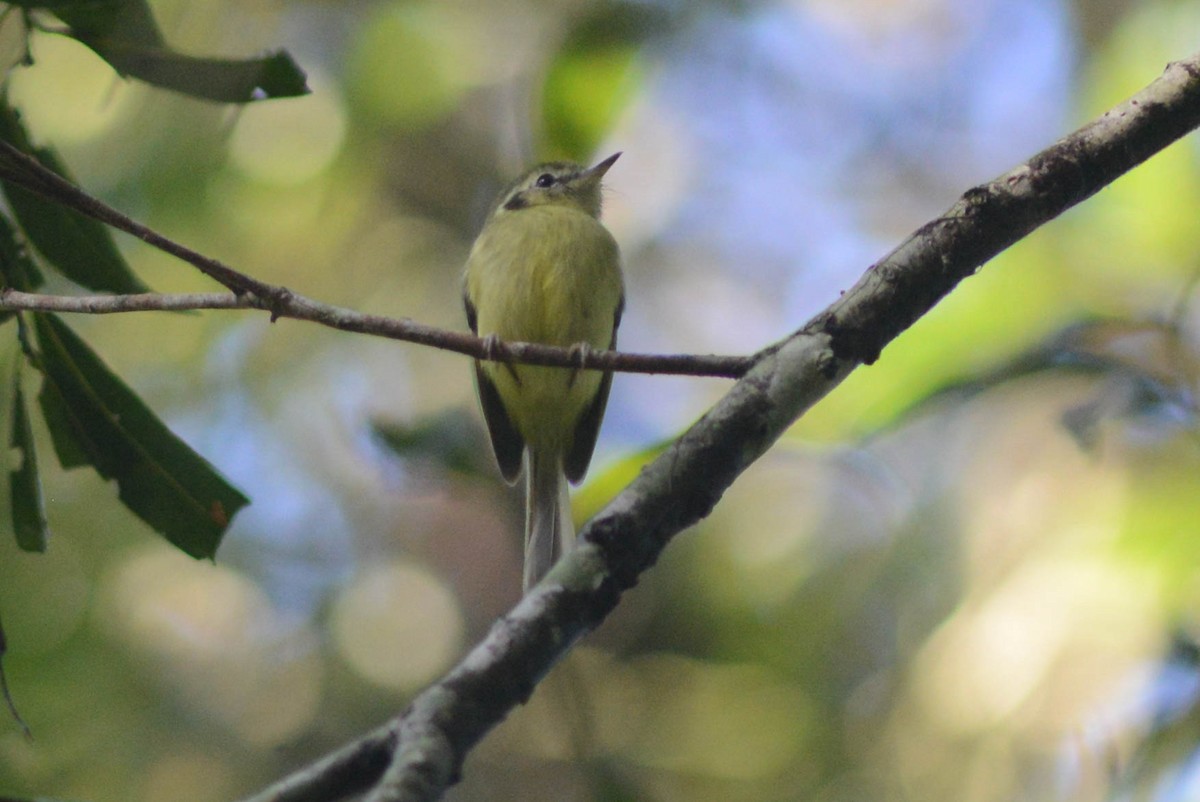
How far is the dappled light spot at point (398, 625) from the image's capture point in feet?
20.0

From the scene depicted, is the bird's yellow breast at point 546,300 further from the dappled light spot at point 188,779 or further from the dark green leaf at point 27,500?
the dappled light spot at point 188,779

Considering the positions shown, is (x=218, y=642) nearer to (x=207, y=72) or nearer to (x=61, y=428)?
(x=61, y=428)

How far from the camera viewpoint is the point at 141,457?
2.74 m

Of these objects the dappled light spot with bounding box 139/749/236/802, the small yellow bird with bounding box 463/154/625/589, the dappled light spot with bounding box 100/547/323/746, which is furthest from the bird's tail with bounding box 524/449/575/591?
the dappled light spot with bounding box 139/749/236/802

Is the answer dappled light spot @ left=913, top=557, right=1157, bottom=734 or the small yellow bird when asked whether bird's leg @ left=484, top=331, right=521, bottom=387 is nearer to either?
the small yellow bird

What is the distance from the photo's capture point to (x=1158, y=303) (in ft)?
14.1

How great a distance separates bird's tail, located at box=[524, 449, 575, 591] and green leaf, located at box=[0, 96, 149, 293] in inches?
64.4

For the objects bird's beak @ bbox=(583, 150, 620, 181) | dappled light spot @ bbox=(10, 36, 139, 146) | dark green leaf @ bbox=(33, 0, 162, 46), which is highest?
dappled light spot @ bbox=(10, 36, 139, 146)

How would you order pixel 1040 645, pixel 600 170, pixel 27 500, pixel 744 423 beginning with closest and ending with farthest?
pixel 744 423
pixel 27 500
pixel 1040 645
pixel 600 170

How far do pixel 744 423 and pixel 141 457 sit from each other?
56.8 inches

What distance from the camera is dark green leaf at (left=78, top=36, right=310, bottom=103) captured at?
8.54 feet

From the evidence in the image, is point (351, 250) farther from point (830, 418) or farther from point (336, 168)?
point (830, 418)

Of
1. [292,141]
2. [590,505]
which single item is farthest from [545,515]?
[292,141]

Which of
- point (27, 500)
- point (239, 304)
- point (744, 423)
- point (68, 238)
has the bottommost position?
point (27, 500)
